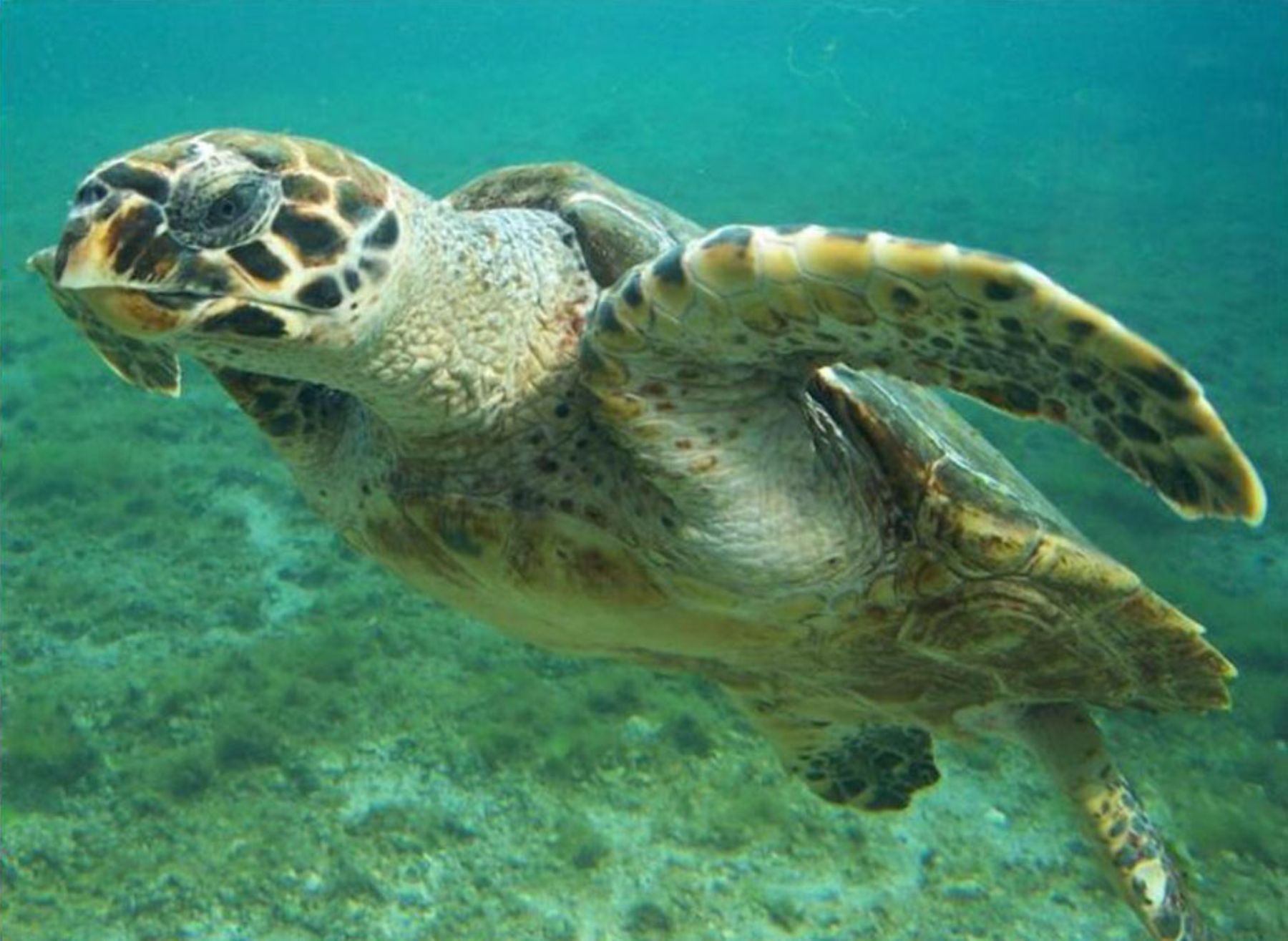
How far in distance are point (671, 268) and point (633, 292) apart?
0.11m

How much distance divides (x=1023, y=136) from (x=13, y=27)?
87097mm

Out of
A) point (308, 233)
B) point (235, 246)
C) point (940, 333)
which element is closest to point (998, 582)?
point (940, 333)

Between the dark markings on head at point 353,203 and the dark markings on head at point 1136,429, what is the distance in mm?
1435

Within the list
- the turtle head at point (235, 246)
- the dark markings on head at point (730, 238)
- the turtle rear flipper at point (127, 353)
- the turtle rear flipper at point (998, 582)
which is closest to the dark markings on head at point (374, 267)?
the turtle head at point (235, 246)

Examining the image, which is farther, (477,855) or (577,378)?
(477,855)

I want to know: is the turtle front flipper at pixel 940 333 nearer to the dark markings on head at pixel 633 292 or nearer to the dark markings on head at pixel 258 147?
the dark markings on head at pixel 633 292

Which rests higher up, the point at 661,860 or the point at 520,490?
the point at 520,490

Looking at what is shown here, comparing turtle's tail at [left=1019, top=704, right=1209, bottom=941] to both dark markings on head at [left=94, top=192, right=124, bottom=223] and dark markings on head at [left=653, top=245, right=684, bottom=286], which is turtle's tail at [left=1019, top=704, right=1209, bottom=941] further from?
dark markings on head at [left=94, top=192, right=124, bottom=223]

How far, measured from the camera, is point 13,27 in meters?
86.6

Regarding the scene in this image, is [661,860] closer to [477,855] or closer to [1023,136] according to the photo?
[477,855]

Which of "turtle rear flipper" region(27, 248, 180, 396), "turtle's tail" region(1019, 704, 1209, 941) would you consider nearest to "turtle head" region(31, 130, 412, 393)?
"turtle rear flipper" region(27, 248, 180, 396)

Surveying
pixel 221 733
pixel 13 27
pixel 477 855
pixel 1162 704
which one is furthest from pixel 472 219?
pixel 13 27

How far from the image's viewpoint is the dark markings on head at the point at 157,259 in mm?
1885

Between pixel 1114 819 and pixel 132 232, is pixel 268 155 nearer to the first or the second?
pixel 132 232
